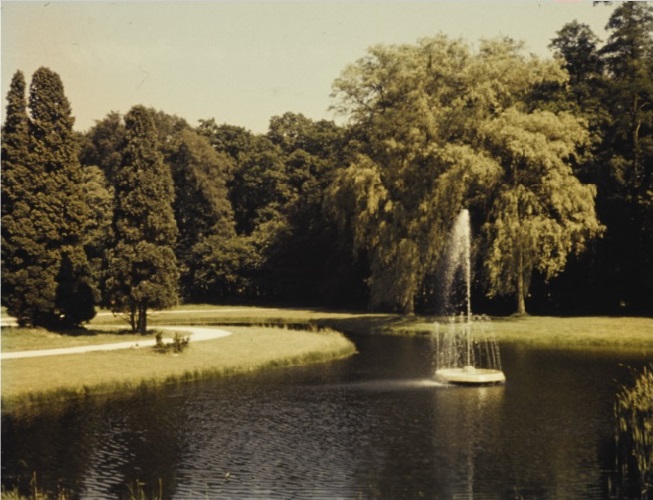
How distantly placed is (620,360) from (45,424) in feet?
76.0

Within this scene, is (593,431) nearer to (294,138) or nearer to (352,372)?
(352,372)

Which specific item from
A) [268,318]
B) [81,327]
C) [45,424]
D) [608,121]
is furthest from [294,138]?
[45,424]

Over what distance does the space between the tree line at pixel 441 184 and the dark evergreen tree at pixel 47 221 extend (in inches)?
2.8

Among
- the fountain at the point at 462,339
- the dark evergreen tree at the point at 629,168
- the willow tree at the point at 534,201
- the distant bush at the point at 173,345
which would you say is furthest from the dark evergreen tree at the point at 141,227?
the dark evergreen tree at the point at 629,168

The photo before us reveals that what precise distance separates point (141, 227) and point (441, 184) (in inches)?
724

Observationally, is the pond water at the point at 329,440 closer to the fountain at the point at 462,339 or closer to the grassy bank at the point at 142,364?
the fountain at the point at 462,339

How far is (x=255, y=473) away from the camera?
16234mm

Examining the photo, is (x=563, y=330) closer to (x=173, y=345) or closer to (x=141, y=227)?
(x=173, y=345)

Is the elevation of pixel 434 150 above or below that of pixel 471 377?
above

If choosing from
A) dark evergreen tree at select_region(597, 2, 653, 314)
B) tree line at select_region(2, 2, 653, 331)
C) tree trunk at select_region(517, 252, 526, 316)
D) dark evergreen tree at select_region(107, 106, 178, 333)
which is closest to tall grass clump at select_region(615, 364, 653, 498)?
dark evergreen tree at select_region(107, 106, 178, 333)

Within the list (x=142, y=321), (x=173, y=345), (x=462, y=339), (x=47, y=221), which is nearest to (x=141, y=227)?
(x=47, y=221)

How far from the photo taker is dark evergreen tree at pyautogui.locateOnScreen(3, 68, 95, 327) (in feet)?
125

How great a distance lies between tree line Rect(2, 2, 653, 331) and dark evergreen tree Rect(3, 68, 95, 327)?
0.24ft

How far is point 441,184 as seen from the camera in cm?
4703
